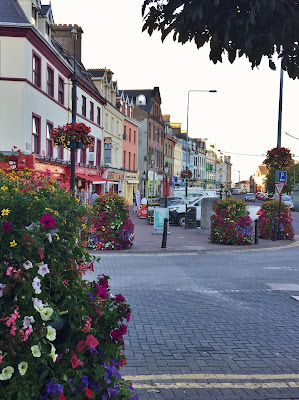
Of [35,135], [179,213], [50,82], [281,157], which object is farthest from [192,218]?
[50,82]

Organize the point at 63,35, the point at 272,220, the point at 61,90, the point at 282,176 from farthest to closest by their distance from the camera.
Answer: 1. the point at 63,35
2. the point at 61,90
3. the point at 282,176
4. the point at 272,220

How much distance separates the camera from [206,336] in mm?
5996

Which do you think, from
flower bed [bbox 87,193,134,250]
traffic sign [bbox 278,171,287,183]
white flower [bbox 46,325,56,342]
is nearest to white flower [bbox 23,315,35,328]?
white flower [bbox 46,325,56,342]

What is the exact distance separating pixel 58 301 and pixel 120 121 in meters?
45.7

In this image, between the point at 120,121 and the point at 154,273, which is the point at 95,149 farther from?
the point at 154,273

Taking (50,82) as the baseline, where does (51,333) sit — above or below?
below

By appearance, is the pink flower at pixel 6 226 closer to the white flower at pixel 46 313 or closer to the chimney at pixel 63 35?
the white flower at pixel 46 313

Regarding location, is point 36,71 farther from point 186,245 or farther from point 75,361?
point 75,361

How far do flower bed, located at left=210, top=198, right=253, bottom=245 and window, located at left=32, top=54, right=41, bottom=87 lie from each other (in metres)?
12.7

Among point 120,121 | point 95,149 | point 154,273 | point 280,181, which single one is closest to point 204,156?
point 120,121

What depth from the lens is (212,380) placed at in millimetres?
4582

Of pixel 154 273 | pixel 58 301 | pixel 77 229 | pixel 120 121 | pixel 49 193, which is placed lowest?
pixel 154 273

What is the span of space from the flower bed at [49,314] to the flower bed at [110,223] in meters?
11.0

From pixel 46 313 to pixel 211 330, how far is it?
3.86m
